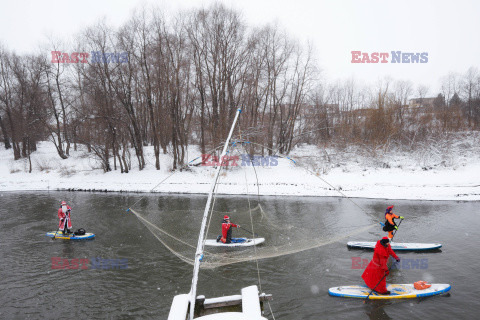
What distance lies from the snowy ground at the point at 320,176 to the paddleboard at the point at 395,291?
14965 mm

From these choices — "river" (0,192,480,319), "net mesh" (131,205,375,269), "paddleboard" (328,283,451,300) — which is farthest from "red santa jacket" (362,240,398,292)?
"net mesh" (131,205,375,269)

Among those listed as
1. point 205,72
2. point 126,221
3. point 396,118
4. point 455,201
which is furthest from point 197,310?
point 396,118

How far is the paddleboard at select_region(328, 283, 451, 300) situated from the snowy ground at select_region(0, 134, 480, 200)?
14965mm

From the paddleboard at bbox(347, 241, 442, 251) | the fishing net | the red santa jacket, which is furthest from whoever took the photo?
the paddleboard at bbox(347, 241, 442, 251)

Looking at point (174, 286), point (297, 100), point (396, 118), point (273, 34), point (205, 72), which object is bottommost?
point (174, 286)

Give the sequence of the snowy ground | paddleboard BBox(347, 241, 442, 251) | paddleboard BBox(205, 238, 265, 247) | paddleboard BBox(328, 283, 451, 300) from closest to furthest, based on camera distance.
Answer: paddleboard BBox(328, 283, 451, 300), paddleboard BBox(347, 241, 442, 251), paddleboard BBox(205, 238, 265, 247), the snowy ground

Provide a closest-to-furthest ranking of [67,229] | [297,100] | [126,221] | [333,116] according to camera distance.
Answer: [67,229], [126,221], [297,100], [333,116]

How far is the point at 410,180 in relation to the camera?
25.1 meters

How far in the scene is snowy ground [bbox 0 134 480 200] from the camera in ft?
77.6

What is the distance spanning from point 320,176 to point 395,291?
67.5ft

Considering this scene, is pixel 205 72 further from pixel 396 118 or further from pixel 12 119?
pixel 12 119

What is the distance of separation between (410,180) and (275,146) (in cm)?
1619

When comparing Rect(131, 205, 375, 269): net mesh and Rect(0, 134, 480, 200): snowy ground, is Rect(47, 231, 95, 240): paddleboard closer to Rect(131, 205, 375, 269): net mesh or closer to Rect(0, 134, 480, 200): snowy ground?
Rect(131, 205, 375, 269): net mesh

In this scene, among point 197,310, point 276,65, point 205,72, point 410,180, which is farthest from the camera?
point 276,65
